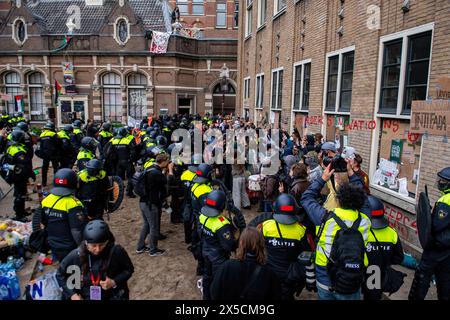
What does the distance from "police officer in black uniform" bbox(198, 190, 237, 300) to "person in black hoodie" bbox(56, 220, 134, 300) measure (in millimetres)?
1317

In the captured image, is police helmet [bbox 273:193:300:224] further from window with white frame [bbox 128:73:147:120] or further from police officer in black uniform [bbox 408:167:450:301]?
window with white frame [bbox 128:73:147:120]

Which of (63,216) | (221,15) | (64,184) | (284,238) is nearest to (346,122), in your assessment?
(284,238)

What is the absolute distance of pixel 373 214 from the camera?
4109 mm

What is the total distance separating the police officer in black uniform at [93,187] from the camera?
6508 millimetres

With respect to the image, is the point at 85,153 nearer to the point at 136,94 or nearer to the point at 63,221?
the point at 63,221

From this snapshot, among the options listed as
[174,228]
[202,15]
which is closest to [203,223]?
[174,228]

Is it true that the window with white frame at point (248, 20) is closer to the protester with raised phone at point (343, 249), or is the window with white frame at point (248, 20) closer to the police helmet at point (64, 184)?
the police helmet at point (64, 184)

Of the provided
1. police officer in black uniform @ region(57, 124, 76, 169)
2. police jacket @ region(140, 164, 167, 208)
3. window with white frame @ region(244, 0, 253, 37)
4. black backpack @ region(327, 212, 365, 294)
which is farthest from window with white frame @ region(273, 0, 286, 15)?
black backpack @ region(327, 212, 365, 294)

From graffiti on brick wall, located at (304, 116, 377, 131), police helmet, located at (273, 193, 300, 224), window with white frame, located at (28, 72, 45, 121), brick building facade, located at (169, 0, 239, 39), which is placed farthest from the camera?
brick building facade, located at (169, 0, 239, 39)

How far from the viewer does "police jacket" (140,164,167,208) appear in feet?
21.1

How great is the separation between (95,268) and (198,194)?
261cm

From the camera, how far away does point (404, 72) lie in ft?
22.5

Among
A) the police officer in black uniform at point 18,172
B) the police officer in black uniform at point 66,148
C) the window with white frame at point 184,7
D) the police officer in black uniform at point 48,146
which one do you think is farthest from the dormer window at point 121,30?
the police officer in black uniform at point 18,172

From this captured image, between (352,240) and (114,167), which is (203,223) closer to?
(352,240)
